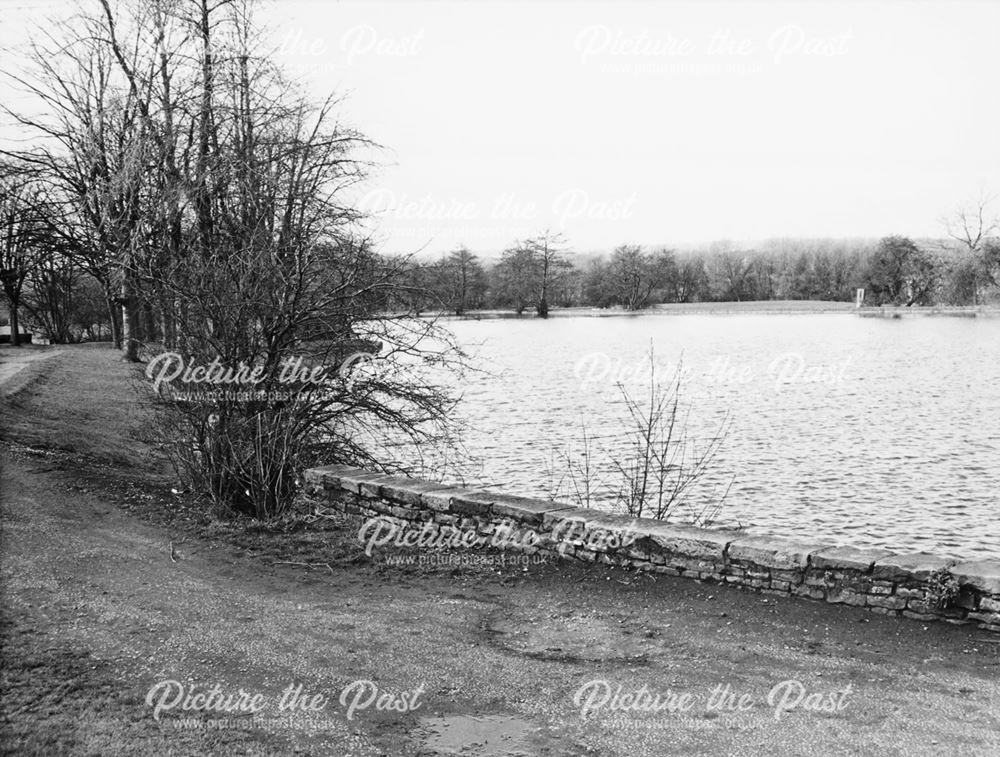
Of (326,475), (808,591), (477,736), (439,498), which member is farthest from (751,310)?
(477,736)

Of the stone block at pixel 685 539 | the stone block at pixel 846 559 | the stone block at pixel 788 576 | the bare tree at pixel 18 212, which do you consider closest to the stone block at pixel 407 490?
the stone block at pixel 685 539

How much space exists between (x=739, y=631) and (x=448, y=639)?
1977 millimetres

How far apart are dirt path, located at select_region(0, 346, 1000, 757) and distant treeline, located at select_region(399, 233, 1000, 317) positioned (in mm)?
70531

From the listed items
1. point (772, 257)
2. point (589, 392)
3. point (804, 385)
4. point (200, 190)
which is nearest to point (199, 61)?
point (200, 190)

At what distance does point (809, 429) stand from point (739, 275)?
95177mm

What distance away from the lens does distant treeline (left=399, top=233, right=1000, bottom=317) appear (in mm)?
83312

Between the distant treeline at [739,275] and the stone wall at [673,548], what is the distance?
69.0m

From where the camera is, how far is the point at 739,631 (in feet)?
19.2

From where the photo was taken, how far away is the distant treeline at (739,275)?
8331 centimetres

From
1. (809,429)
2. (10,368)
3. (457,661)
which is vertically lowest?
(809,429)

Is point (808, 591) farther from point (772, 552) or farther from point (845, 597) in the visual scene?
point (772, 552)

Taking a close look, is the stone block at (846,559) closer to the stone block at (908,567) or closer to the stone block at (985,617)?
the stone block at (908,567)

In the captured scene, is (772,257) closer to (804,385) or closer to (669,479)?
(804,385)

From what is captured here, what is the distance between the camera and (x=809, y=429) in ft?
68.3
